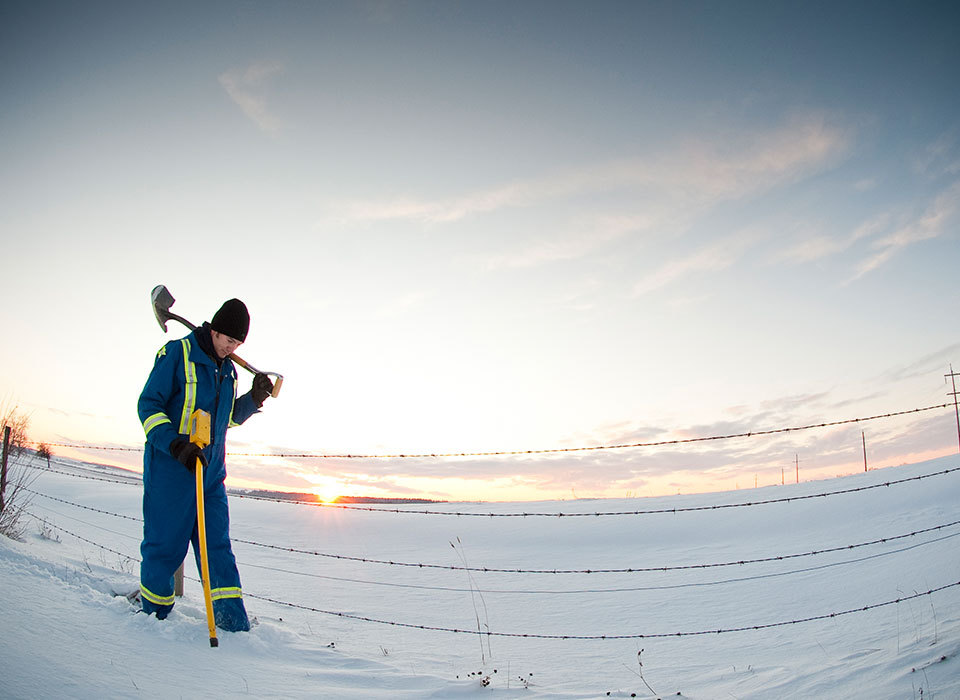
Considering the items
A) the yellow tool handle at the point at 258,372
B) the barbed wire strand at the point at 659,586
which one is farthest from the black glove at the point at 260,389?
the barbed wire strand at the point at 659,586

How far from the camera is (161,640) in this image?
312 cm

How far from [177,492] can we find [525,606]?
475 cm

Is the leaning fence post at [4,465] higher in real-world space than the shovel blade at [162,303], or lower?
lower

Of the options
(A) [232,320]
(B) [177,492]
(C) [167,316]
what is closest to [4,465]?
(C) [167,316]

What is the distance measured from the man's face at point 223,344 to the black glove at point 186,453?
2.20ft

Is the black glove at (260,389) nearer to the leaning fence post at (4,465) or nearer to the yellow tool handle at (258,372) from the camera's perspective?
the yellow tool handle at (258,372)

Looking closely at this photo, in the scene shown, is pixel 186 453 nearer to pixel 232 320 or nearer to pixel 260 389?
pixel 260 389

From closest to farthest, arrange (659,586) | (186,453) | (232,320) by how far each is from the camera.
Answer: (186,453) → (232,320) → (659,586)

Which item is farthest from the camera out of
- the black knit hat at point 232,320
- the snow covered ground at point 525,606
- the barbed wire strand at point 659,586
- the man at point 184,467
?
the barbed wire strand at point 659,586

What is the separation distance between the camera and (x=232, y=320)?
3.74 metres

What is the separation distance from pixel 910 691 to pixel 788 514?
883 cm

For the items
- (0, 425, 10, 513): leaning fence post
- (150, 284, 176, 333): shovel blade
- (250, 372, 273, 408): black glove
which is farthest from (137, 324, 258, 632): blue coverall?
(0, 425, 10, 513): leaning fence post

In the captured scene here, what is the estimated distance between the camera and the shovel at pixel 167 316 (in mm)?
3980

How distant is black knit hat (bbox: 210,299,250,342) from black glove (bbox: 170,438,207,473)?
2.52 ft
